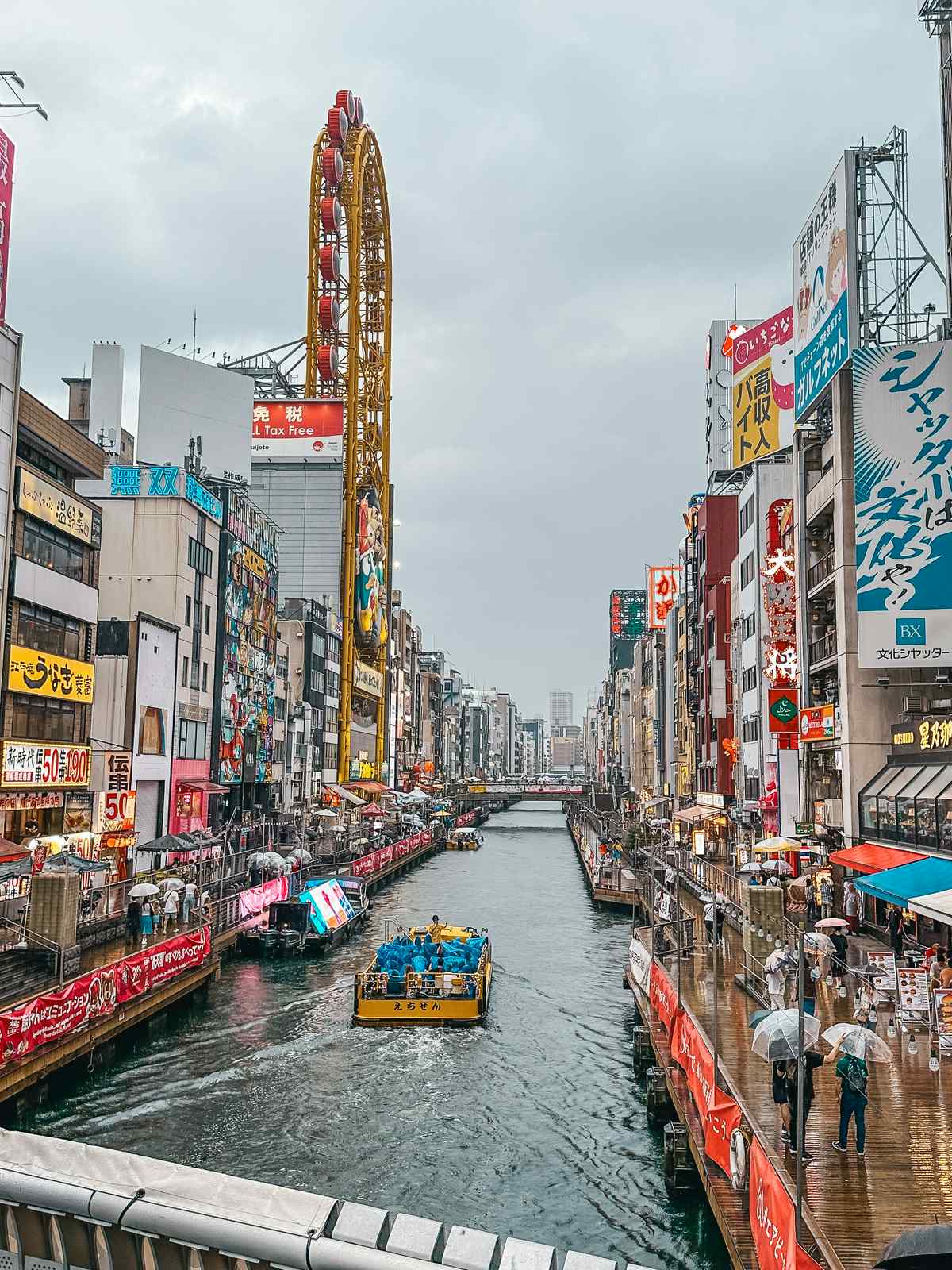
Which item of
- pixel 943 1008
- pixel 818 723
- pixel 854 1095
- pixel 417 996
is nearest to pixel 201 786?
pixel 417 996

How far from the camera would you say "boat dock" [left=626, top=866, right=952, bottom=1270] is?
14.4 metres

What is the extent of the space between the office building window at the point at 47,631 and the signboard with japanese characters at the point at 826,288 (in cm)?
3408

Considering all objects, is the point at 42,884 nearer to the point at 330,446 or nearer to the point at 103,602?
the point at 103,602

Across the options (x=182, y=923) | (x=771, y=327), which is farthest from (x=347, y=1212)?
(x=771, y=327)

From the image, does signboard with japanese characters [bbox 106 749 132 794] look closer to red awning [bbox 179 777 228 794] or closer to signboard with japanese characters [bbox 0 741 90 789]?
signboard with japanese characters [bbox 0 741 90 789]

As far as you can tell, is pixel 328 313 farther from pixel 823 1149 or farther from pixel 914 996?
pixel 823 1149

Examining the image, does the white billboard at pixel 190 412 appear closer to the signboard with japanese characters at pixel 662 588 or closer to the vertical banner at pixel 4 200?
the vertical banner at pixel 4 200

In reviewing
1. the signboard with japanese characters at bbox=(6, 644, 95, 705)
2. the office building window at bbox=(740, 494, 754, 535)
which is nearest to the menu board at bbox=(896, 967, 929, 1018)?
the signboard with japanese characters at bbox=(6, 644, 95, 705)

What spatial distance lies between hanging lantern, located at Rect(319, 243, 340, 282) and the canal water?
297 ft

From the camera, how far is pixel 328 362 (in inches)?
4919

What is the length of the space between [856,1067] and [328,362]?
380 feet

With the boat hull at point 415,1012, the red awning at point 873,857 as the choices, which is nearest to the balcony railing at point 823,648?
the red awning at point 873,857

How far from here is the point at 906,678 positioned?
4553cm

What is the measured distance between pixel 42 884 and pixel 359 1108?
35.7 ft
